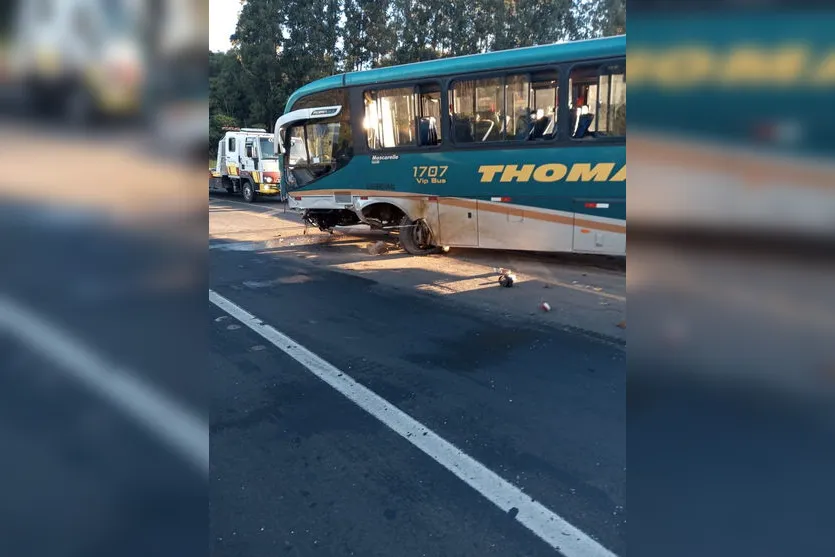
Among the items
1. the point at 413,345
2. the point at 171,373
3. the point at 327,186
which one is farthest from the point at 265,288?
the point at 171,373

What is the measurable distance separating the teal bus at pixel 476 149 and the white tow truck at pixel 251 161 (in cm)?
998

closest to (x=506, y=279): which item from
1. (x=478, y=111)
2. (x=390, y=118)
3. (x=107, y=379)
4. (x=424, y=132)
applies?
(x=478, y=111)

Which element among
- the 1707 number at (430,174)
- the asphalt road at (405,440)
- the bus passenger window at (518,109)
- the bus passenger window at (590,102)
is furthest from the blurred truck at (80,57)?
the 1707 number at (430,174)

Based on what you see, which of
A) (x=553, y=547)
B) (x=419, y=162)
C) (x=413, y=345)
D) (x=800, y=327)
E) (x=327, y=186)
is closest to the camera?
(x=800, y=327)

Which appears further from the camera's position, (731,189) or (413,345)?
(413,345)

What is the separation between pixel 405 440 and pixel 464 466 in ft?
1.67

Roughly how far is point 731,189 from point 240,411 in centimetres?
412

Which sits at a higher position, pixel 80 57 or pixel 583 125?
pixel 583 125

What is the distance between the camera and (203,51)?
38.1 inches

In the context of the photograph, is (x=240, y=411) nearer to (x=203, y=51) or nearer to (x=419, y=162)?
(x=203, y=51)

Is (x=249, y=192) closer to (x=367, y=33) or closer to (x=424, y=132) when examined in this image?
(x=367, y=33)

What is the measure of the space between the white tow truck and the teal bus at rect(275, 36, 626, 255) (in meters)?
9.98

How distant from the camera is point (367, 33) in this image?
100 ft

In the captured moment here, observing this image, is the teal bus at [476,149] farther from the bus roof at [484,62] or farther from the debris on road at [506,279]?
the debris on road at [506,279]
